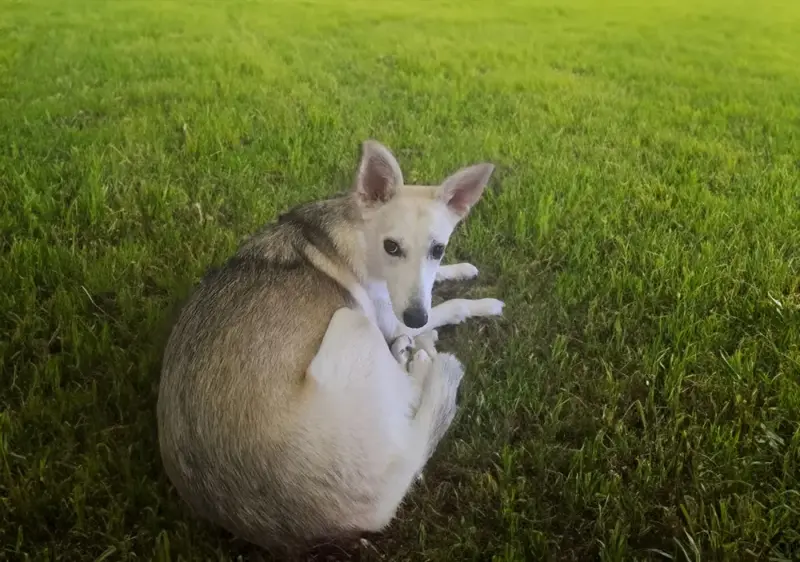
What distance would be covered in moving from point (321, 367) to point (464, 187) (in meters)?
0.67

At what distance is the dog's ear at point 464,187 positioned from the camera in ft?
5.76

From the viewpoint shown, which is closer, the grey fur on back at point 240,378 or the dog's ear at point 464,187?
the grey fur on back at point 240,378

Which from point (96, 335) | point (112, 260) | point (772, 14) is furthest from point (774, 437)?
point (772, 14)

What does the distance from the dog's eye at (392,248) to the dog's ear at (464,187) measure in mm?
198

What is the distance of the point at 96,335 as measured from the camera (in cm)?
169

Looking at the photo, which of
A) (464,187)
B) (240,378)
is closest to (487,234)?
(464,187)

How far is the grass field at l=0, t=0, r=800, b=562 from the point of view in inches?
52.2

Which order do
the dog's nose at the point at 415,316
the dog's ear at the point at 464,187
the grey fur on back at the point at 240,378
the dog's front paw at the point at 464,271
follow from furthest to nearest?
the dog's front paw at the point at 464,271 → the dog's ear at the point at 464,187 → the dog's nose at the point at 415,316 → the grey fur on back at the point at 240,378

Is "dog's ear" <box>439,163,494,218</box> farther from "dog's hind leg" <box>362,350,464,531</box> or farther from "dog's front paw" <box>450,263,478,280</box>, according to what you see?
"dog's hind leg" <box>362,350,464,531</box>

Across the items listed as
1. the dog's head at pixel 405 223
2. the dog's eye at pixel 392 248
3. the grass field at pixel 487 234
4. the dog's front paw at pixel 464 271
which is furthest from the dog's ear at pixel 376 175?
the dog's front paw at pixel 464 271

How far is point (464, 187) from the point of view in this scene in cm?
178

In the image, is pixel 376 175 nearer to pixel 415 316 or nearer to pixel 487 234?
pixel 415 316

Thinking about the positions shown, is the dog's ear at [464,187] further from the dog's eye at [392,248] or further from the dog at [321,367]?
the dog's eye at [392,248]

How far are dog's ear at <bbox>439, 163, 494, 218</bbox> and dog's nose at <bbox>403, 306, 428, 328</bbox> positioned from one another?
338 mm
